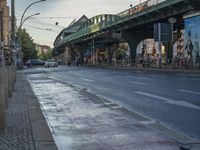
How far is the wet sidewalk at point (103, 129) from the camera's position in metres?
9.15

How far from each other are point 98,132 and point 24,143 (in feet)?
7.16

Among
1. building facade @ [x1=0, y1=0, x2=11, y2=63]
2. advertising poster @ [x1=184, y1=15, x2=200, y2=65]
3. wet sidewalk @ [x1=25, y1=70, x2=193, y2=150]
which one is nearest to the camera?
wet sidewalk @ [x1=25, y1=70, x2=193, y2=150]

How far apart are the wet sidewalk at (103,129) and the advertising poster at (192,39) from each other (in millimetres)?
34000

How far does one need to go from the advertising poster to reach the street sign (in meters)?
5.49

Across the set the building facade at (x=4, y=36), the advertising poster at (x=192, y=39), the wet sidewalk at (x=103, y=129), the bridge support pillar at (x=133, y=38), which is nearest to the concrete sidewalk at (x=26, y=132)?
the wet sidewalk at (x=103, y=129)

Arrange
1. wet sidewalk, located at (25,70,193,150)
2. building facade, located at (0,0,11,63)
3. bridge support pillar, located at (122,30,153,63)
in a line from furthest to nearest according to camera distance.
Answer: bridge support pillar, located at (122,30,153,63)
building facade, located at (0,0,11,63)
wet sidewalk, located at (25,70,193,150)

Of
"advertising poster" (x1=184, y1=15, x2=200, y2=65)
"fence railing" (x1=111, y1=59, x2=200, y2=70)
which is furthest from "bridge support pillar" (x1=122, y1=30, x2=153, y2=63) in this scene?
"advertising poster" (x1=184, y1=15, x2=200, y2=65)

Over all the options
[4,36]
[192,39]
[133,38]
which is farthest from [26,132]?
[4,36]

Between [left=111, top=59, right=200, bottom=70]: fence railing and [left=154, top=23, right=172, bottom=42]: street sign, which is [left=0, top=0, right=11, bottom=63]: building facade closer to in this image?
[left=111, top=59, right=200, bottom=70]: fence railing

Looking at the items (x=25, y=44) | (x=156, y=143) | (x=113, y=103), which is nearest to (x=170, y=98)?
(x=113, y=103)

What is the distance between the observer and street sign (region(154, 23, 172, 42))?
2279 inches

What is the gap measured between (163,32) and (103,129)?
48.6 m

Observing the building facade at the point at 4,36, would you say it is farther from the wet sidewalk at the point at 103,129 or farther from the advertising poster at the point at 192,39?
the wet sidewalk at the point at 103,129

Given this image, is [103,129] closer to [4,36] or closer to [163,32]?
[163,32]
